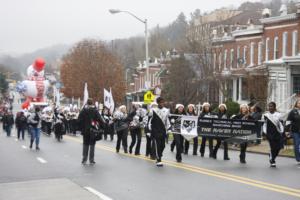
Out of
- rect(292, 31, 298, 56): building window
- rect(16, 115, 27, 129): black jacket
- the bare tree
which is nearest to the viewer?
rect(16, 115, 27, 129): black jacket

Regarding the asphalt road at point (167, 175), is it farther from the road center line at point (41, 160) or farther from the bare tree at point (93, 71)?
the bare tree at point (93, 71)

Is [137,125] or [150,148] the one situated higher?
[137,125]

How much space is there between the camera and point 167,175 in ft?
45.8

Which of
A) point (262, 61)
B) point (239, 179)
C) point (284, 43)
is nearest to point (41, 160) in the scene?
point (239, 179)

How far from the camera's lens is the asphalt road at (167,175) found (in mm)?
11125

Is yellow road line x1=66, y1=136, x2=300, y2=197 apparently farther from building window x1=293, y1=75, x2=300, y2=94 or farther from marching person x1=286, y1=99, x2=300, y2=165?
building window x1=293, y1=75, x2=300, y2=94

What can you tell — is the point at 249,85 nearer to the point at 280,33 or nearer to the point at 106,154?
the point at 280,33

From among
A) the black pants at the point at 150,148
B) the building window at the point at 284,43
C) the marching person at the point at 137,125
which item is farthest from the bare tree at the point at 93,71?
the black pants at the point at 150,148

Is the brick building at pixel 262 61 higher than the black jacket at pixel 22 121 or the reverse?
higher

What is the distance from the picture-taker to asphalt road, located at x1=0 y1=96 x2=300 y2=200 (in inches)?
438

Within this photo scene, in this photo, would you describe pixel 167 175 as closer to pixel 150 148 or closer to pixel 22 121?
pixel 150 148

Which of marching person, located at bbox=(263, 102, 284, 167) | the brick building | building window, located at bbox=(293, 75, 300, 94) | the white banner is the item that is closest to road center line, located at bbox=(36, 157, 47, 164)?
the white banner

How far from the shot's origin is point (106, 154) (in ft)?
67.6

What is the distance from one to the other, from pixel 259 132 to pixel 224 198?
867 cm
